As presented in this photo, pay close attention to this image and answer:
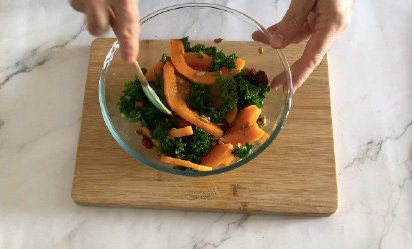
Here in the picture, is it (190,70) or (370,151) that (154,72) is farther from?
(370,151)

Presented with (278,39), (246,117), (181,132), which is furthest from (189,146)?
(278,39)

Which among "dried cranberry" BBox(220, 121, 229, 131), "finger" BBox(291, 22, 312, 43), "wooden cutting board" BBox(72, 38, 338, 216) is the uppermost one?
"finger" BBox(291, 22, 312, 43)

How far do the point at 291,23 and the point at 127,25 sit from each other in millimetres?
451

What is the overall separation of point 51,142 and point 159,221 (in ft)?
1.13

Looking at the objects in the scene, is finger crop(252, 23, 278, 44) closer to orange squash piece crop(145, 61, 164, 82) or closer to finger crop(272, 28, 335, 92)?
finger crop(272, 28, 335, 92)

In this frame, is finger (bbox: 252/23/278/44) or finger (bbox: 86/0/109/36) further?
finger (bbox: 252/23/278/44)

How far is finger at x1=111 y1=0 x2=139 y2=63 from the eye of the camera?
791mm

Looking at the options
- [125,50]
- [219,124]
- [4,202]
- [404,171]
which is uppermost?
[125,50]

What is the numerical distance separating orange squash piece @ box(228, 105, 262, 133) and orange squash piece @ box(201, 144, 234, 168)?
0.05m

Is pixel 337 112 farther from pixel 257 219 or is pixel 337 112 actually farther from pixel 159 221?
pixel 159 221

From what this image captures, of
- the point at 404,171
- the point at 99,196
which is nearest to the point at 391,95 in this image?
the point at 404,171

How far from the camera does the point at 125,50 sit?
0.82m

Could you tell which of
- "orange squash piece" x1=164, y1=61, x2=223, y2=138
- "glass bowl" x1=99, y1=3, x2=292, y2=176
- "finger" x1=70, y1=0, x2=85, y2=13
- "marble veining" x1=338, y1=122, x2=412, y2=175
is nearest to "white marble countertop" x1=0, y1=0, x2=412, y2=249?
"marble veining" x1=338, y1=122, x2=412, y2=175

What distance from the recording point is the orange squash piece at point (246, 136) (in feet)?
3.53
